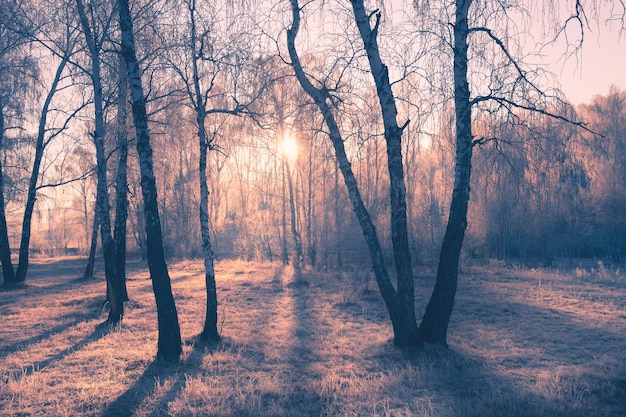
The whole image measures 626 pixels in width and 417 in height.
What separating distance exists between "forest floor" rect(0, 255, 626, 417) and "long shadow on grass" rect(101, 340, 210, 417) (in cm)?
3

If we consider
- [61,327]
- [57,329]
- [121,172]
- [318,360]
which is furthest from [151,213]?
[121,172]

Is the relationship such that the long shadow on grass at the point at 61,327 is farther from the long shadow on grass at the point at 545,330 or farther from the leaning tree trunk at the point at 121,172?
the long shadow on grass at the point at 545,330

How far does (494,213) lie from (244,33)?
2329 centimetres

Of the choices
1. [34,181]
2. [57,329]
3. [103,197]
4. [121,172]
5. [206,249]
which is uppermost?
[34,181]

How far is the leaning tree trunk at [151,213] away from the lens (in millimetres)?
6543

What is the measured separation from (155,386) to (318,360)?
250cm

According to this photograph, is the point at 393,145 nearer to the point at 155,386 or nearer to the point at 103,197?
the point at 155,386

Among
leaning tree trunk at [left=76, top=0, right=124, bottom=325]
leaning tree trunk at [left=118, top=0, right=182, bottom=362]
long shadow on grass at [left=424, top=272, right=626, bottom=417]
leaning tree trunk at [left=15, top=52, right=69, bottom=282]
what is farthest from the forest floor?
leaning tree trunk at [left=15, top=52, right=69, bottom=282]

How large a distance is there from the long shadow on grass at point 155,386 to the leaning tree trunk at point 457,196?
12.4 feet

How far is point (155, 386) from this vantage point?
546 cm

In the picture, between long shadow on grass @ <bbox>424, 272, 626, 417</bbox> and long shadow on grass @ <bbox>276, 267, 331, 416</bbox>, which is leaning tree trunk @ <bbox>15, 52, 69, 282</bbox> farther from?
long shadow on grass @ <bbox>424, 272, 626, 417</bbox>

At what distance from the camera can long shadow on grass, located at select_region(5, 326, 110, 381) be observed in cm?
622

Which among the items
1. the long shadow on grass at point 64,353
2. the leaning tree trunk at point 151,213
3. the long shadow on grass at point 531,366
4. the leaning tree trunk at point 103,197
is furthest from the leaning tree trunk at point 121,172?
the long shadow on grass at point 531,366

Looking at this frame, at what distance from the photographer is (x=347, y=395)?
5098 mm
